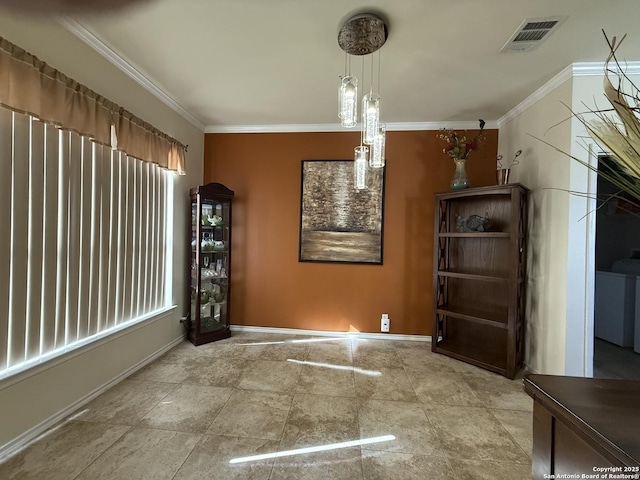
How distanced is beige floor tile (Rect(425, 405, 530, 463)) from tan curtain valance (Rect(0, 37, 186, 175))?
10.0 feet

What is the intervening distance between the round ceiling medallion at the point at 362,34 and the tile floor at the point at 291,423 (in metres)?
2.52

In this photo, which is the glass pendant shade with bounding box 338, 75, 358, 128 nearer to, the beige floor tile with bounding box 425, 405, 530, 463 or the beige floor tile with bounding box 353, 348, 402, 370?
the beige floor tile with bounding box 425, 405, 530, 463

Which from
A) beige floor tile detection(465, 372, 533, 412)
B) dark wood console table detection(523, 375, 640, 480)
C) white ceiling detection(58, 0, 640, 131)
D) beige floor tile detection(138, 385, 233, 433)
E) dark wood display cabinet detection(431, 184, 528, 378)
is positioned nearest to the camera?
dark wood console table detection(523, 375, 640, 480)

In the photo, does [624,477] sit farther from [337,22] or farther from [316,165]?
[316,165]

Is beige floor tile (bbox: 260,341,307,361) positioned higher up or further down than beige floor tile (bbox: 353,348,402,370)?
higher up

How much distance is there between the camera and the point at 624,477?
0.55 m

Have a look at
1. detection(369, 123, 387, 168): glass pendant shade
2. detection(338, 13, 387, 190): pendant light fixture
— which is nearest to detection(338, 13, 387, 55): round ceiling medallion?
detection(338, 13, 387, 190): pendant light fixture

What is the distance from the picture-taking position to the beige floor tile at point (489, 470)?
141cm

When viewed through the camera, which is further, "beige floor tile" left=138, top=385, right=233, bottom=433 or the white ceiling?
"beige floor tile" left=138, top=385, right=233, bottom=433

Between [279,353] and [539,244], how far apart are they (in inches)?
107

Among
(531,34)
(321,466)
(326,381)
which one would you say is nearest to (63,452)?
(321,466)

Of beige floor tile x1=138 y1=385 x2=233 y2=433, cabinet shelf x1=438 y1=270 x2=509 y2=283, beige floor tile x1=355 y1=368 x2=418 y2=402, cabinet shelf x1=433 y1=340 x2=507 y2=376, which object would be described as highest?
cabinet shelf x1=438 y1=270 x2=509 y2=283

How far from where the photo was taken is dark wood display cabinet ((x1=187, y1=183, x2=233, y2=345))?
2.99 m

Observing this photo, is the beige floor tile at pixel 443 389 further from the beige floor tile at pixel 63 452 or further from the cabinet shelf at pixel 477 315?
the beige floor tile at pixel 63 452
